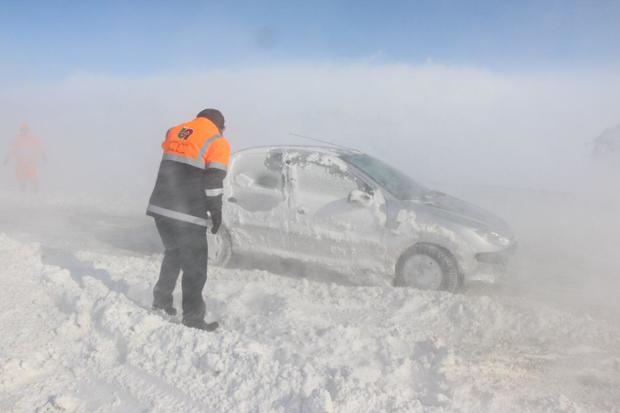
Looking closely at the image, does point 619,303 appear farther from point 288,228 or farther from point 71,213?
point 71,213

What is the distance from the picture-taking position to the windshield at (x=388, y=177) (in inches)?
246

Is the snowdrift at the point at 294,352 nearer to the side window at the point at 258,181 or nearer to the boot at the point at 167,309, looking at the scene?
the boot at the point at 167,309

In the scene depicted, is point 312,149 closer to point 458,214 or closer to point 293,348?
point 458,214

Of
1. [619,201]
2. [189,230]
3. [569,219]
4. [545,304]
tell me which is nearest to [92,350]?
[189,230]

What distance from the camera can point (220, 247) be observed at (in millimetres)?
6691

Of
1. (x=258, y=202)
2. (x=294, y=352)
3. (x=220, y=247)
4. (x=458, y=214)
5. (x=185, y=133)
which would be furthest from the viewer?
(x=220, y=247)

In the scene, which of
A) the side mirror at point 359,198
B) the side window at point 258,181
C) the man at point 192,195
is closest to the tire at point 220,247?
the side window at point 258,181

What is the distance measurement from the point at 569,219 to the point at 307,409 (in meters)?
10.1

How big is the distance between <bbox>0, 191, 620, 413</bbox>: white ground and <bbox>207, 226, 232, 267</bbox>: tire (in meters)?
0.48

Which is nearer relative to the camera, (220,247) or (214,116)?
(214,116)

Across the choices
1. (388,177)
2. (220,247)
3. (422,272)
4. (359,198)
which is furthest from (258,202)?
(422,272)

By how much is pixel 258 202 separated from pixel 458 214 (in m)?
2.35

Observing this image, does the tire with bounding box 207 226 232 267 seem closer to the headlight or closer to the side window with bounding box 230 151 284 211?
the side window with bounding box 230 151 284 211

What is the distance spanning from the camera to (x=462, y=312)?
5000 mm
